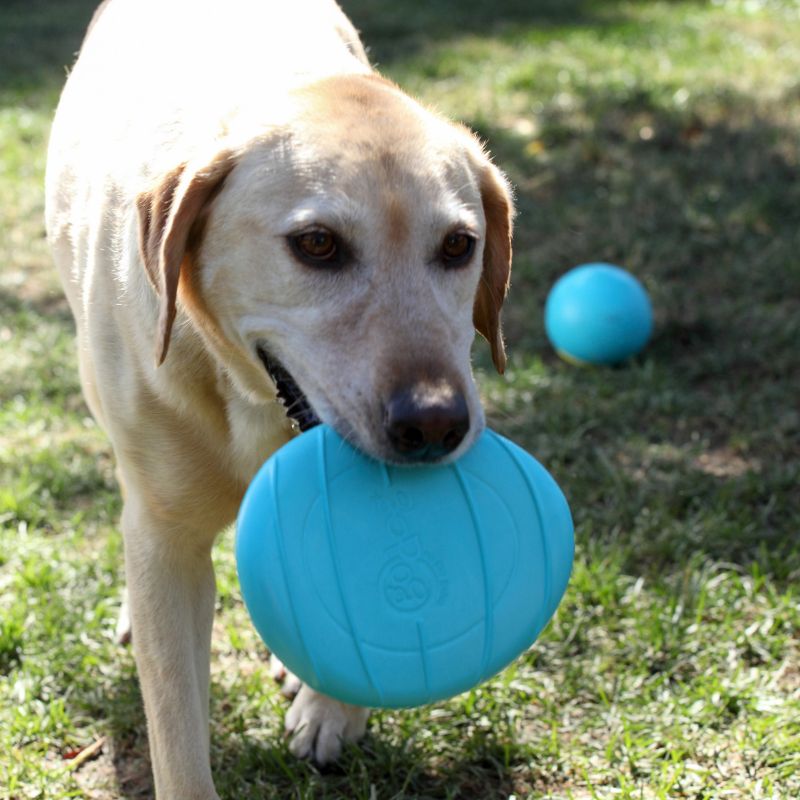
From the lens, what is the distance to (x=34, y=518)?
14.7ft

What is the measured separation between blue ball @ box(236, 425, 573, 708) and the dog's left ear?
2.22ft

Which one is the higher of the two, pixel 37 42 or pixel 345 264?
pixel 345 264

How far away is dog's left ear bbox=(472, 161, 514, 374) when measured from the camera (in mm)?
3172

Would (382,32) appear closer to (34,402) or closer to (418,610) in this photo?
(34,402)

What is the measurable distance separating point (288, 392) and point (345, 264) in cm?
36

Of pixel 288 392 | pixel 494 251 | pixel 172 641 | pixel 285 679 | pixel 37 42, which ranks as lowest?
pixel 37 42

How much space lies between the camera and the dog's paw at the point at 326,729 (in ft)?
11.3

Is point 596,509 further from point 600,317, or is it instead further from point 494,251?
point 494,251

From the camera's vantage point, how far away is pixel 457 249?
285 centimetres

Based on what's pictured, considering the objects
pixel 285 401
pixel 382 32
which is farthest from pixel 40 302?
pixel 382 32

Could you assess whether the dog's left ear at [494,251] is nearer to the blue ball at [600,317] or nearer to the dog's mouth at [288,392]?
the dog's mouth at [288,392]

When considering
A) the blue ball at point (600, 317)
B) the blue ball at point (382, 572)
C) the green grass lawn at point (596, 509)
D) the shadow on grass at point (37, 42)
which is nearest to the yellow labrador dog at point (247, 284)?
the blue ball at point (382, 572)

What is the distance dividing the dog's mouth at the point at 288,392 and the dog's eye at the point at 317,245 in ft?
0.86

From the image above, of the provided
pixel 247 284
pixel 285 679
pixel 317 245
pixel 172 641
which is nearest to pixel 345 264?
pixel 317 245
